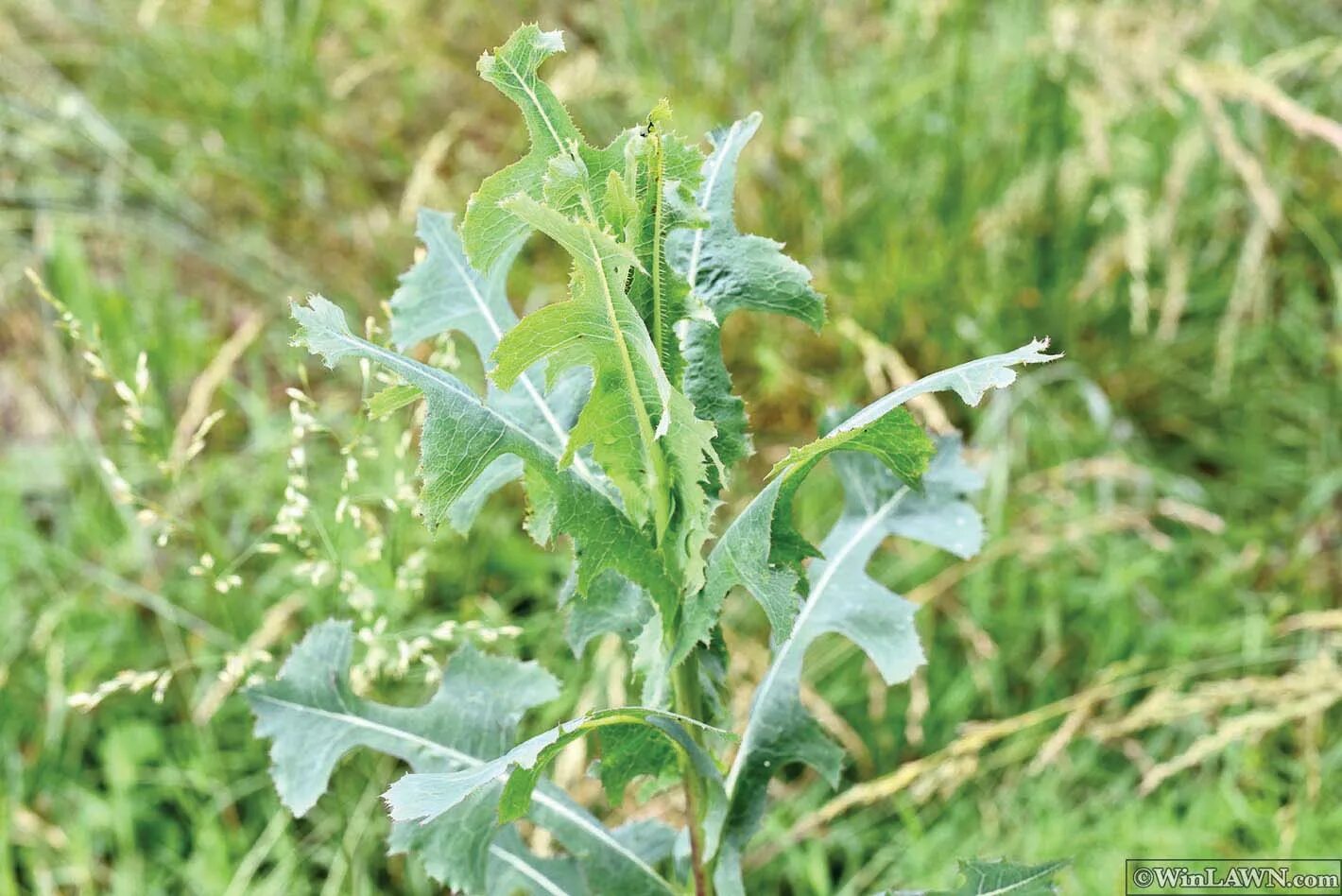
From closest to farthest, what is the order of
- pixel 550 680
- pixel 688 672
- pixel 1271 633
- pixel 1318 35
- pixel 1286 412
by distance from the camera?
pixel 688 672 < pixel 550 680 < pixel 1271 633 < pixel 1286 412 < pixel 1318 35

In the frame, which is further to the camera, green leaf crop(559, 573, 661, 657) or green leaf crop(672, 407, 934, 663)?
green leaf crop(559, 573, 661, 657)

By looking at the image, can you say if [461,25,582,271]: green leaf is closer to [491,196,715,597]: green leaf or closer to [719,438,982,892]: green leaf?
[491,196,715,597]: green leaf

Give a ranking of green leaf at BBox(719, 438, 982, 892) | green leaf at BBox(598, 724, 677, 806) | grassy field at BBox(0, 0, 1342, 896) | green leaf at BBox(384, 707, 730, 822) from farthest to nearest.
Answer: grassy field at BBox(0, 0, 1342, 896) → green leaf at BBox(719, 438, 982, 892) → green leaf at BBox(598, 724, 677, 806) → green leaf at BBox(384, 707, 730, 822)

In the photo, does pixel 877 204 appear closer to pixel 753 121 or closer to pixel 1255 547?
pixel 1255 547

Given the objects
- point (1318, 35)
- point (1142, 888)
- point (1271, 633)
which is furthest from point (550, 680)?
point (1318, 35)

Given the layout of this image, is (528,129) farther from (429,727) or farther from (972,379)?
(429,727)

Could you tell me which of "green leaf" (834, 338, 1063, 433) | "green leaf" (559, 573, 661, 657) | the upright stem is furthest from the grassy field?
"green leaf" (834, 338, 1063, 433)

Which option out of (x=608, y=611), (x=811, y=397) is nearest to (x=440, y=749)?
(x=608, y=611)
